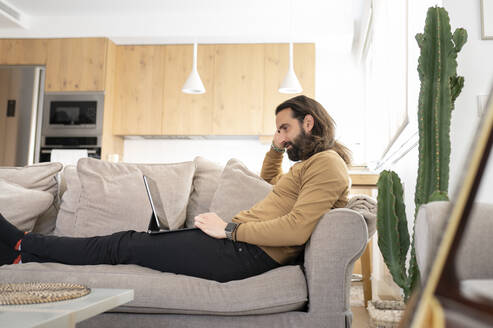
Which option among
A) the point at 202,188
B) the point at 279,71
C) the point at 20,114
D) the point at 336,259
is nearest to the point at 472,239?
the point at 336,259

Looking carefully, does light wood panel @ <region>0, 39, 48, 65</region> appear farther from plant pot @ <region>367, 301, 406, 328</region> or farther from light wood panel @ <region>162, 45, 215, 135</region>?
plant pot @ <region>367, 301, 406, 328</region>

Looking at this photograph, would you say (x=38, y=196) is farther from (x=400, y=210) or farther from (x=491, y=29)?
(x=491, y=29)

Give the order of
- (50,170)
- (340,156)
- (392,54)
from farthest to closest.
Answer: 1. (392,54)
2. (50,170)
3. (340,156)

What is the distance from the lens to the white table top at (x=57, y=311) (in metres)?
0.90

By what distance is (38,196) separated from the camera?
7.30 ft

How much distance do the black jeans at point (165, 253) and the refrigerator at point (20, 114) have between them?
397cm

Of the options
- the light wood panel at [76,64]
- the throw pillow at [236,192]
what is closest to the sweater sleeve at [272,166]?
the throw pillow at [236,192]

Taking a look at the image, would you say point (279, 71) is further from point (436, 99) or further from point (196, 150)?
point (436, 99)

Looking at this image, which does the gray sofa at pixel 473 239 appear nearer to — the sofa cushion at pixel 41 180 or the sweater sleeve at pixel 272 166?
the sweater sleeve at pixel 272 166

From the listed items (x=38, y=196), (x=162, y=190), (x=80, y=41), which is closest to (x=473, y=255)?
(x=162, y=190)

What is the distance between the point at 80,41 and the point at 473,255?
547 cm

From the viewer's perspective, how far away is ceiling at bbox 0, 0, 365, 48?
5125 mm

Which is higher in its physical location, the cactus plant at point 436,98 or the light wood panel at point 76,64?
the light wood panel at point 76,64

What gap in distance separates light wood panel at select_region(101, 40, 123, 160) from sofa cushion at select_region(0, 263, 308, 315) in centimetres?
391
